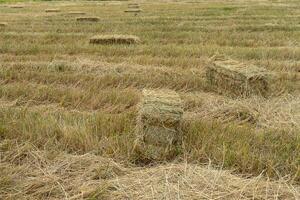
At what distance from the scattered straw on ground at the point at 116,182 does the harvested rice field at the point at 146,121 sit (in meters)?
0.01

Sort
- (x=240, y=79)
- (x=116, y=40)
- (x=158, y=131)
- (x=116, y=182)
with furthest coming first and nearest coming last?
(x=116, y=40), (x=240, y=79), (x=158, y=131), (x=116, y=182)

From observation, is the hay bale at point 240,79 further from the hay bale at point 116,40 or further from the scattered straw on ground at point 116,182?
the hay bale at point 116,40

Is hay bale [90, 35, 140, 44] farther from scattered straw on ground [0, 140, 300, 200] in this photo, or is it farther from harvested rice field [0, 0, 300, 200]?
scattered straw on ground [0, 140, 300, 200]

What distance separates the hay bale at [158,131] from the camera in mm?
4684

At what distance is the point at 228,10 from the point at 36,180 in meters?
19.6

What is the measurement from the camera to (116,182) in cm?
419

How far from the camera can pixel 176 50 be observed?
35.4 feet

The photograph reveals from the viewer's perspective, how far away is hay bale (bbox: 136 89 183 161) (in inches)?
184

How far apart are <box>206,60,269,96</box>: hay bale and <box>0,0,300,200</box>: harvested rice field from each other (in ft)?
0.06

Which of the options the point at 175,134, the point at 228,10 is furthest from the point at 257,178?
the point at 228,10

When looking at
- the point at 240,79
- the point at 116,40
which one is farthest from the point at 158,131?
the point at 116,40

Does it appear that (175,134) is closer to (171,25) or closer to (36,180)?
(36,180)

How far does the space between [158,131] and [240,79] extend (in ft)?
8.82

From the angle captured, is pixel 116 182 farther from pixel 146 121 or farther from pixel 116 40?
pixel 116 40
